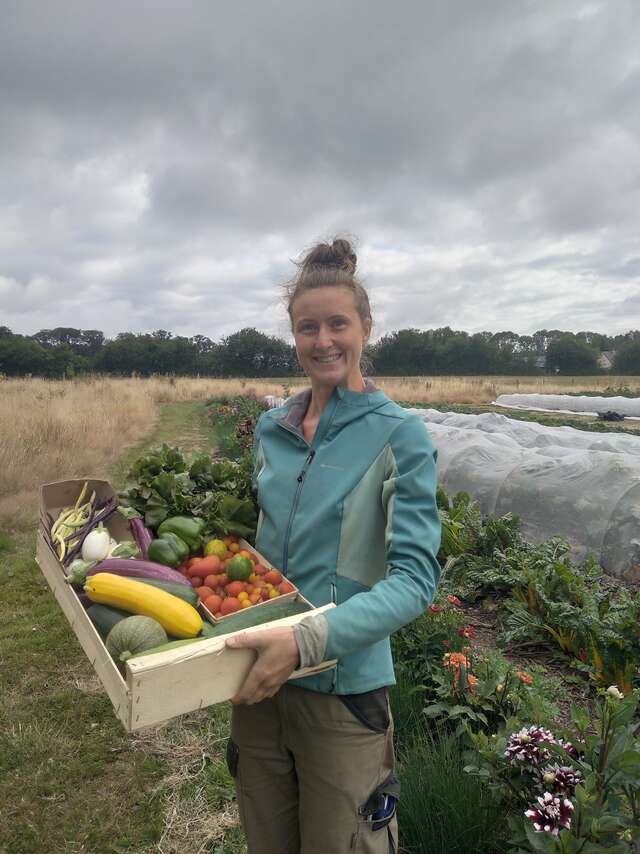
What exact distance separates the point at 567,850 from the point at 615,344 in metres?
82.0

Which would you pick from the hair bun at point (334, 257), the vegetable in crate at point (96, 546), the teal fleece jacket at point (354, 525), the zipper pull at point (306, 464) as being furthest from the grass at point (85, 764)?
the hair bun at point (334, 257)

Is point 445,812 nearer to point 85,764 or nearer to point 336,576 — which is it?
point 336,576

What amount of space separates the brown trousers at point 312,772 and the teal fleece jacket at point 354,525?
112mm

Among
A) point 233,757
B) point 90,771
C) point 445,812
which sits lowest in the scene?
point 90,771

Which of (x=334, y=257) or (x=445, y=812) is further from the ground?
(x=334, y=257)

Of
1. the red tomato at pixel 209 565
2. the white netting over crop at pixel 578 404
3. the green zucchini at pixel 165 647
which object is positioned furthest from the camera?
the white netting over crop at pixel 578 404

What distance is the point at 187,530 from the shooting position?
2.05 m

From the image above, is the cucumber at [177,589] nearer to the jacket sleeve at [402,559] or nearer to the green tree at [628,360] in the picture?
the jacket sleeve at [402,559]

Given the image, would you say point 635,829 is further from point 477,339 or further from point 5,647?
point 477,339

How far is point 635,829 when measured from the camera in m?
1.42

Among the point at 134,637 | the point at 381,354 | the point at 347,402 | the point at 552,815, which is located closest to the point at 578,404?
the point at 552,815

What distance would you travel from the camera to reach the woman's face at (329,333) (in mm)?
1637

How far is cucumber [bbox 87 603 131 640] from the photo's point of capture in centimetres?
158

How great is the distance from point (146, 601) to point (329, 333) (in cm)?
93
